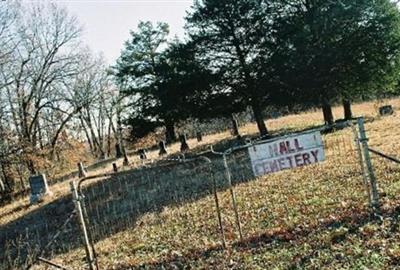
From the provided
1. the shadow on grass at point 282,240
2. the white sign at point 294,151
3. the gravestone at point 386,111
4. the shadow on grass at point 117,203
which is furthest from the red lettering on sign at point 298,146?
the gravestone at point 386,111

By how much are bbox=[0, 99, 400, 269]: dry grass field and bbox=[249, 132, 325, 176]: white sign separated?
120cm

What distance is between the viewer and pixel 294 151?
9211mm

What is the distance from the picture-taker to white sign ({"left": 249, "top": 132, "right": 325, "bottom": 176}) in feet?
30.1

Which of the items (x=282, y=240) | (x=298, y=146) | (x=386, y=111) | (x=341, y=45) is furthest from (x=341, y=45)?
(x=282, y=240)

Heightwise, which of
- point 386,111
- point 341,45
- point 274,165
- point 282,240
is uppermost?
point 341,45

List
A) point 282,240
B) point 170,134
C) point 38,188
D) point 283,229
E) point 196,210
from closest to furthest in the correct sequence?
point 282,240, point 283,229, point 196,210, point 38,188, point 170,134

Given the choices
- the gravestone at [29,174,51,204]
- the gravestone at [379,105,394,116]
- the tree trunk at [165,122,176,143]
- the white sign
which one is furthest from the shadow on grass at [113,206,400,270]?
the tree trunk at [165,122,176,143]

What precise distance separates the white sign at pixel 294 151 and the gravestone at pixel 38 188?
17248 millimetres

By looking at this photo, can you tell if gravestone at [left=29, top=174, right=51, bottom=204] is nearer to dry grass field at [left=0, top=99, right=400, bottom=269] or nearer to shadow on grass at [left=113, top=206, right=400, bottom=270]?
dry grass field at [left=0, top=99, right=400, bottom=269]

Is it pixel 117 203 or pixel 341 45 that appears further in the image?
pixel 341 45

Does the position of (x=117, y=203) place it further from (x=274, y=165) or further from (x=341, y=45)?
(x=341, y=45)

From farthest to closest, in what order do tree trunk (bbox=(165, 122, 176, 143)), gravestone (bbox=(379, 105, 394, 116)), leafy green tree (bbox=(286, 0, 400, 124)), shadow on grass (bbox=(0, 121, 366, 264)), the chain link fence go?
tree trunk (bbox=(165, 122, 176, 143)) → gravestone (bbox=(379, 105, 394, 116)) → leafy green tree (bbox=(286, 0, 400, 124)) → shadow on grass (bbox=(0, 121, 366, 264)) → the chain link fence

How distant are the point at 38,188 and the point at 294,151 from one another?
17971mm

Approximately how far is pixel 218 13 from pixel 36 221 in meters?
15.3
